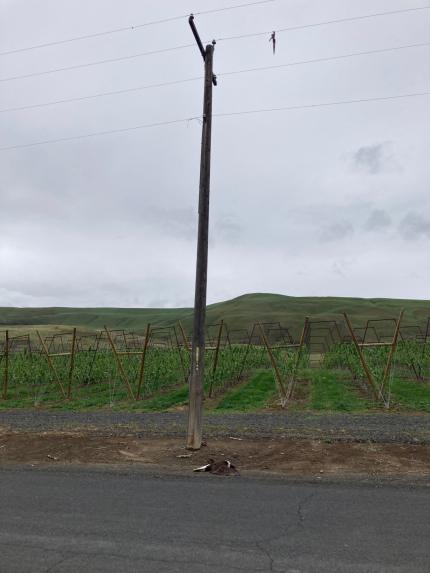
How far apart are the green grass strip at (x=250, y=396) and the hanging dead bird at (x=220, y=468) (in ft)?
26.4

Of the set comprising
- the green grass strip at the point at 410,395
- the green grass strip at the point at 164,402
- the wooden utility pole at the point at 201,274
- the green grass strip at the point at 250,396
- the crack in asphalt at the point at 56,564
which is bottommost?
the green grass strip at the point at 164,402

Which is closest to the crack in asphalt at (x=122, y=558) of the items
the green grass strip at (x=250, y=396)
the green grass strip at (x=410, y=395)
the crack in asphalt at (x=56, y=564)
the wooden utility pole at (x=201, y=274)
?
the crack in asphalt at (x=56, y=564)

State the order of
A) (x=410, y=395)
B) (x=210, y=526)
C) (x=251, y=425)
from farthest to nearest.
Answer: (x=410, y=395), (x=251, y=425), (x=210, y=526)

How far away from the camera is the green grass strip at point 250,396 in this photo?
715 inches

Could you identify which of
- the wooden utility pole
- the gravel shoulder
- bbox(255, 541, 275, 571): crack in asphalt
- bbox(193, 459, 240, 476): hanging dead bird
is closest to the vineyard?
the gravel shoulder

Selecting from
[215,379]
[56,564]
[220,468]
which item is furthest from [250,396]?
[56,564]

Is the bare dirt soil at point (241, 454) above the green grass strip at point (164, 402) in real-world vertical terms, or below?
above

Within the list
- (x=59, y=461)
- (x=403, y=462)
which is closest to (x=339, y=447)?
(x=403, y=462)

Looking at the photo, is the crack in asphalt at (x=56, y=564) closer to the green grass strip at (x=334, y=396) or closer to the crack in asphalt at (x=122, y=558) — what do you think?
the crack in asphalt at (x=122, y=558)

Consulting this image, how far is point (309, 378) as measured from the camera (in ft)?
93.0

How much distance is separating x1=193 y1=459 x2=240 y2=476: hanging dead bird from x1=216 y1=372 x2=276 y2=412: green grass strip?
26.4 ft

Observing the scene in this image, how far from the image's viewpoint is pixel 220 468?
8.86 metres

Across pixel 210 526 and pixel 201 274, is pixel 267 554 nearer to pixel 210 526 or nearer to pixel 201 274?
pixel 210 526

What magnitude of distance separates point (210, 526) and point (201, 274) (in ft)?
19.4
